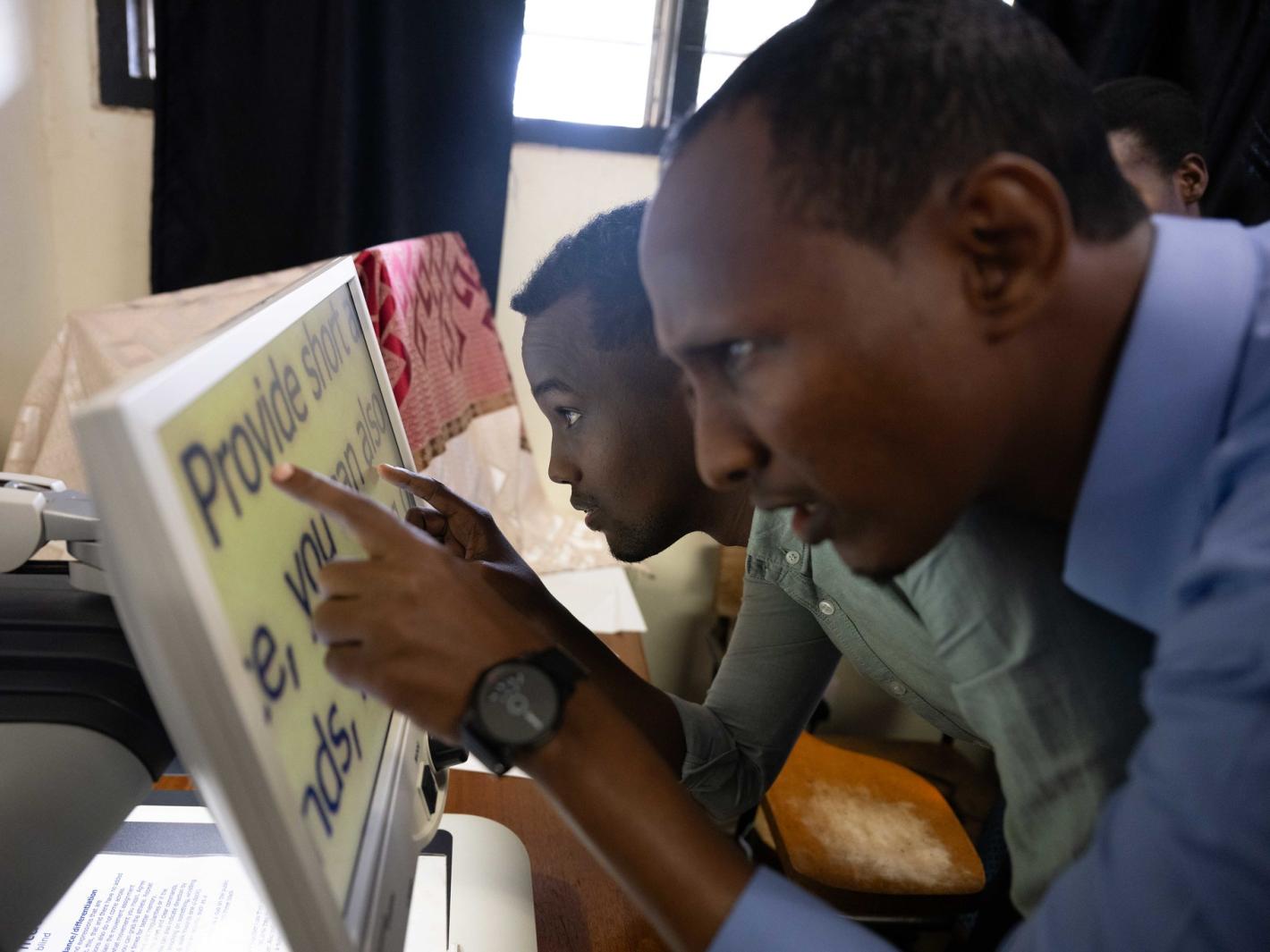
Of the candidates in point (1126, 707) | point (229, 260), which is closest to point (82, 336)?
point (229, 260)

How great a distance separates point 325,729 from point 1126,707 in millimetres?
454

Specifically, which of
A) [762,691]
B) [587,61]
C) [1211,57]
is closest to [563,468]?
[762,691]

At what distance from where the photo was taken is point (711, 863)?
0.47 meters

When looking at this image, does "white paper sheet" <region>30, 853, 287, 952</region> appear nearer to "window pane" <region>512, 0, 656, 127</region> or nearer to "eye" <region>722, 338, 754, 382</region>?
"eye" <region>722, 338, 754, 382</region>

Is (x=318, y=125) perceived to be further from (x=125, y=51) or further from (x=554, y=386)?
(x=554, y=386)

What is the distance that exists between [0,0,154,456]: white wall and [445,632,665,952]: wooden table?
131 centimetres

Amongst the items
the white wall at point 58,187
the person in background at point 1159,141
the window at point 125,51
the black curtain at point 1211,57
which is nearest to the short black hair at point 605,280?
the person in background at point 1159,141

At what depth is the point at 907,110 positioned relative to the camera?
441mm

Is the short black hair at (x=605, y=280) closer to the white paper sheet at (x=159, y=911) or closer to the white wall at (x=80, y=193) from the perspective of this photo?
the white paper sheet at (x=159, y=911)

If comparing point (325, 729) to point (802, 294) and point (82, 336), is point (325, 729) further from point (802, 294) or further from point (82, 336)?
point (82, 336)

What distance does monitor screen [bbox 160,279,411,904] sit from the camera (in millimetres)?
367

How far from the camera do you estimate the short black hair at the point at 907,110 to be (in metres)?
0.44

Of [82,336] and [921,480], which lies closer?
[921,480]

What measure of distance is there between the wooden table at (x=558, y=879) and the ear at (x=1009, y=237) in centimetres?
60
